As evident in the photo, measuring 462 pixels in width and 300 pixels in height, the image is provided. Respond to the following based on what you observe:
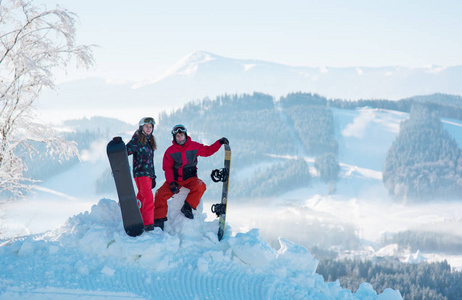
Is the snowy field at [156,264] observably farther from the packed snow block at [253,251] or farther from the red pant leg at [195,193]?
the red pant leg at [195,193]

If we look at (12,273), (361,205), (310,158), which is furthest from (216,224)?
(310,158)

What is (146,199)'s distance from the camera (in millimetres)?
6938

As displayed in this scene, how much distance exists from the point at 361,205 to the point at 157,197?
5615 inches

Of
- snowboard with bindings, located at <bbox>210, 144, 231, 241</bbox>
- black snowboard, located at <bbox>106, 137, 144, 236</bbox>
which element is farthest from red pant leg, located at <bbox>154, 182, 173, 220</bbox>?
snowboard with bindings, located at <bbox>210, 144, 231, 241</bbox>

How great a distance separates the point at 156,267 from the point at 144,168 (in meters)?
1.72

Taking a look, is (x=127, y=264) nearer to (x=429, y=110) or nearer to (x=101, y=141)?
(x=101, y=141)

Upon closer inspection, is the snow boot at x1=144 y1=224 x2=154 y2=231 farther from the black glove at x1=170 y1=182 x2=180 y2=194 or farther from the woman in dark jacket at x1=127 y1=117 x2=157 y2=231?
the black glove at x1=170 y1=182 x2=180 y2=194

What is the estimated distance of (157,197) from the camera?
7297mm

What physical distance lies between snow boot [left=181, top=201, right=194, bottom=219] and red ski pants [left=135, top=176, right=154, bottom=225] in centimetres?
60

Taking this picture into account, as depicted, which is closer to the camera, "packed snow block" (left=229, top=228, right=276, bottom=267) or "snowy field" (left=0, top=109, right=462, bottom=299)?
"snowy field" (left=0, top=109, right=462, bottom=299)

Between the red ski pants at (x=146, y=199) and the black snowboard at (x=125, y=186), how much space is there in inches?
8.8

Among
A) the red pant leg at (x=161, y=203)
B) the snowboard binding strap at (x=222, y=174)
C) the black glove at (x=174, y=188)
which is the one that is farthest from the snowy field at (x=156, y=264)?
the snowboard binding strap at (x=222, y=174)

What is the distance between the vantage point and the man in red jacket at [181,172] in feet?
23.9

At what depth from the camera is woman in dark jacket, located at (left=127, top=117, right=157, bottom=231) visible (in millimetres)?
6938
